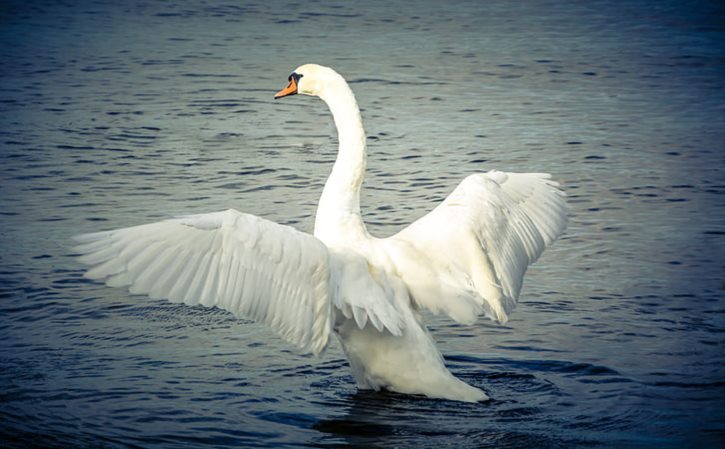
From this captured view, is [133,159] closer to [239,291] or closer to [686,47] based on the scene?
[239,291]

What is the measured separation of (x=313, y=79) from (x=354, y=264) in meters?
1.61

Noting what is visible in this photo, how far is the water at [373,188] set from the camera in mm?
6984

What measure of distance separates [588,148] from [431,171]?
1921 mm

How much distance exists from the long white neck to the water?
0.96 m

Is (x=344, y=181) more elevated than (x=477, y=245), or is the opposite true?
(x=344, y=181)

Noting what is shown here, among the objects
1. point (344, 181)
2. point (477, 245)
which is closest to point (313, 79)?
point (344, 181)

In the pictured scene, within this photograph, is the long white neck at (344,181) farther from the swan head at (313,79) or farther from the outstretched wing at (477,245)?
the outstretched wing at (477,245)

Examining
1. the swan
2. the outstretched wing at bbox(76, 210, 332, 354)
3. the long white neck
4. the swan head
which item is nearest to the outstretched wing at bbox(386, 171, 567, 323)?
the swan

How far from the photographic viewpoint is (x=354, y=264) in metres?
6.85

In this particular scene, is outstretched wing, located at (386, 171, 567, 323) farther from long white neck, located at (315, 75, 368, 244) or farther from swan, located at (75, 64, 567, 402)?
long white neck, located at (315, 75, 368, 244)

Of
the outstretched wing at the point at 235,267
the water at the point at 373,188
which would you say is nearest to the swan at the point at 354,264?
the outstretched wing at the point at 235,267

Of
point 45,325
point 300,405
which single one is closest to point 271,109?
point 45,325

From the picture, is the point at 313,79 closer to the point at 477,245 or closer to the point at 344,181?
the point at 344,181

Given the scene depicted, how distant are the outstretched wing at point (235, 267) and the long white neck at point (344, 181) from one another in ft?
2.52
